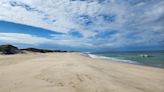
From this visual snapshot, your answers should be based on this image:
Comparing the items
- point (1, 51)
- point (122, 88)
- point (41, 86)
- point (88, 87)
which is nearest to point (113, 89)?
point (122, 88)

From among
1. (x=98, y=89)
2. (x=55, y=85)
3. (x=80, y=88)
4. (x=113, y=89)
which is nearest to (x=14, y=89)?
(x=55, y=85)

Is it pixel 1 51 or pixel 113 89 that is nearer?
pixel 113 89

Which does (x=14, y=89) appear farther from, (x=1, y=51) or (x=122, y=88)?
(x=1, y=51)

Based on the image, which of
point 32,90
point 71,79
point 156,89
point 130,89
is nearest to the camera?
point 32,90

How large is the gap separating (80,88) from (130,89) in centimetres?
177

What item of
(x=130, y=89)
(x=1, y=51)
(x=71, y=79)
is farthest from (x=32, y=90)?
(x=1, y=51)

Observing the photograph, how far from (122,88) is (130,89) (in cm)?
28

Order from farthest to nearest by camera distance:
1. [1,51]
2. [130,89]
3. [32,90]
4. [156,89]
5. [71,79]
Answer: [1,51] < [71,79] < [156,89] < [130,89] < [32,90]

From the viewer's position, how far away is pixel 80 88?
291 inches

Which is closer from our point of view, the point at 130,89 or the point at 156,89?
the point at 130,89

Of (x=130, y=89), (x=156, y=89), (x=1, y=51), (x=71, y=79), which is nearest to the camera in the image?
(x=130, y=89)

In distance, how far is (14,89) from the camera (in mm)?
7133

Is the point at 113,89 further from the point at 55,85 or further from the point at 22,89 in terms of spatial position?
the point at 22,89

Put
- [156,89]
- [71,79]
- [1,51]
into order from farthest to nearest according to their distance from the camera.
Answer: [1,51] → [71,79] → [156,89]
